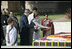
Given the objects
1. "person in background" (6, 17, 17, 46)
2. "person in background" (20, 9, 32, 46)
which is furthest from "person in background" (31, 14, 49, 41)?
"person in background" (6, 17, 17, 46)

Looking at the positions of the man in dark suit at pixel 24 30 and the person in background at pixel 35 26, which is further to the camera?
the person in background at pixel 35 26

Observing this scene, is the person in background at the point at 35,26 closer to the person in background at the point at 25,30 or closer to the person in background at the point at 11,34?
the person in background at the point at 25,30

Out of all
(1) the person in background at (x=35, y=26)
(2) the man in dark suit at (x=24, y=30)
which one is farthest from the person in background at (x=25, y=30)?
(1) the person in background at (x=35, y=26)

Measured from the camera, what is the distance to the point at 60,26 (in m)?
17.0

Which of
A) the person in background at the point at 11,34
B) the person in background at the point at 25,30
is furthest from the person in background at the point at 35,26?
the person in background at the point at 11,34

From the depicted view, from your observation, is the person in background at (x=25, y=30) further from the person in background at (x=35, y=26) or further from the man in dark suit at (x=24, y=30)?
the person in background at (x=35, y=26)

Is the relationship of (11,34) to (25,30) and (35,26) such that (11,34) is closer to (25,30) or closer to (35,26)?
(25,30)

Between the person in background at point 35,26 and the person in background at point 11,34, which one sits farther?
the person in background at point 35,26

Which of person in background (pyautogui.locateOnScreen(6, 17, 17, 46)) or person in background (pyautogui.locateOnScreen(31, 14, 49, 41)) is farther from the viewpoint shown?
person in background (pyautogui.locateOnScreen(31, 14, 49, 41))

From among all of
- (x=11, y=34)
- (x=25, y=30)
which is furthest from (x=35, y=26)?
(x=11, y=34)

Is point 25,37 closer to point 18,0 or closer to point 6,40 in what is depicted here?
point 6,40

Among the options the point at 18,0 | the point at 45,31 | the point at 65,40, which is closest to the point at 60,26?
the point at 18,0

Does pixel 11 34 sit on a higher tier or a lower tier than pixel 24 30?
lower

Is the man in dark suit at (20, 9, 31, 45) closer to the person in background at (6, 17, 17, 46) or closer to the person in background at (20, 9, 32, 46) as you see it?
the person in background at (20, 9, 32, 46)
